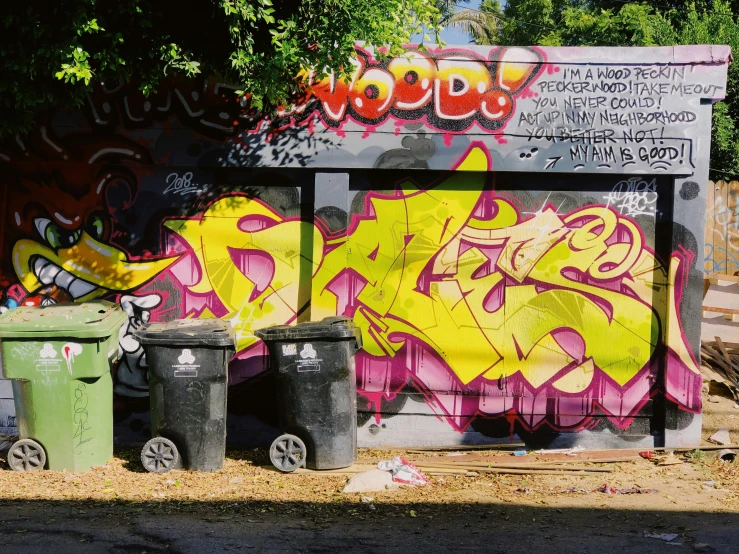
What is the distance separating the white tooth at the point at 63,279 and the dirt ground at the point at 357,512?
6.17ft

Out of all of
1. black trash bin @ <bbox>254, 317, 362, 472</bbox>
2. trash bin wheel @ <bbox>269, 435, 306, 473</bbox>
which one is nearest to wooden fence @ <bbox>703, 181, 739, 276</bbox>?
black trash bin @ <bbox>254, 317, 362, 472</bbox>

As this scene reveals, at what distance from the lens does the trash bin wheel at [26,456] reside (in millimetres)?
6672

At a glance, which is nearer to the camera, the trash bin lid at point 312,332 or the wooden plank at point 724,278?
the trash bin lid at point 312,332

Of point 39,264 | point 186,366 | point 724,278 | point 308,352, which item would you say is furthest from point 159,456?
point 724,278

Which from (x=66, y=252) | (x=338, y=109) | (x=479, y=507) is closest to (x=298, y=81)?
(x=338, y=109)

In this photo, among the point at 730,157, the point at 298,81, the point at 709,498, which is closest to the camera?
the point at 709,498

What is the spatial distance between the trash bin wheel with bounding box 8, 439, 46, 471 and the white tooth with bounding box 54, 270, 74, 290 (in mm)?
1737

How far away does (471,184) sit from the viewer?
7.65m

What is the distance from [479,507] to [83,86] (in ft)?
15.1

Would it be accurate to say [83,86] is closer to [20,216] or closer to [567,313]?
[20,216]

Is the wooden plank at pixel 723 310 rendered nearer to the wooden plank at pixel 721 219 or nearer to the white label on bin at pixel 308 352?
the wooden plank at pixel 721 219

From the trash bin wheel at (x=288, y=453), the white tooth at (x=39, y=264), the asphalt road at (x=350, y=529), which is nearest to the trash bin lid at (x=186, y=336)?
the trash bin wheel at (x=288, y=453)

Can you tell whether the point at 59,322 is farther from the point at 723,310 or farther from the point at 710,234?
the point at 710,234

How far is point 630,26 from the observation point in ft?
58.9
